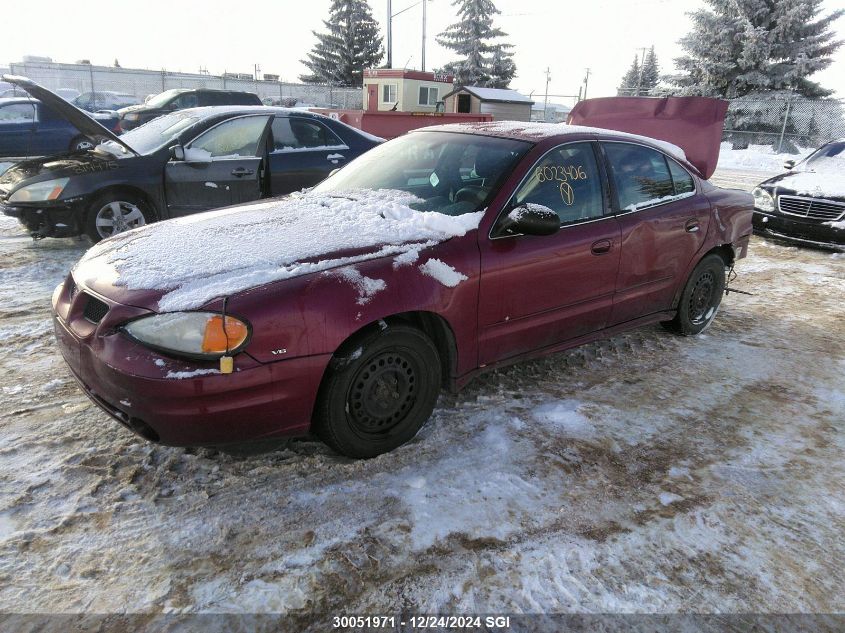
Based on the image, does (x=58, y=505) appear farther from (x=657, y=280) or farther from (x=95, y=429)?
(x=657, y=280)

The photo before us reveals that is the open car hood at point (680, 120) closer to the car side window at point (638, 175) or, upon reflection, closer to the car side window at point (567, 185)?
the car side window at point (638, 175)

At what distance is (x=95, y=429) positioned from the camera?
10.2ft

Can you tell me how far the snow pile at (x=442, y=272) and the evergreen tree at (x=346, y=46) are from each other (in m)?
42.8

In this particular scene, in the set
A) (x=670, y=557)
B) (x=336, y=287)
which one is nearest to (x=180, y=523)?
(x=336, y=287)

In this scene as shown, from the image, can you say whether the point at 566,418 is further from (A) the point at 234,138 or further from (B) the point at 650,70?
(B) the point at 650,70

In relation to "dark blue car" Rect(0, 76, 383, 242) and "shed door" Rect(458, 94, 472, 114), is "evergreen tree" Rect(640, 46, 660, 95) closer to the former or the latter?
"shed door" Rect(458, 94, 472, 114)

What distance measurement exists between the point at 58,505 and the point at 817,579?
3.12m

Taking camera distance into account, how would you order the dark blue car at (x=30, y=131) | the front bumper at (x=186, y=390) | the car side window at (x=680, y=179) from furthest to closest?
the dark blue car at (x=30, y=131) → the car side window at (x=680, y=179) → the front bumper at (x=186, y=390)

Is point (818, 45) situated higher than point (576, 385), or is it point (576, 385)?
point (818, 45)

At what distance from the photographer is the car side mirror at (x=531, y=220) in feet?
10.2

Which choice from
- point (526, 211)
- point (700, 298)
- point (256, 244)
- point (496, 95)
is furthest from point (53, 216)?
point (496, 95)

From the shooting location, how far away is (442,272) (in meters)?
2.96

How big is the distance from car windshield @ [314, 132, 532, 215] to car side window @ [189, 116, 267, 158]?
9.09 feet

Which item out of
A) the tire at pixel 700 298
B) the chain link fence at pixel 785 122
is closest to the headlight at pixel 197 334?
the tire at pixel 700 298
